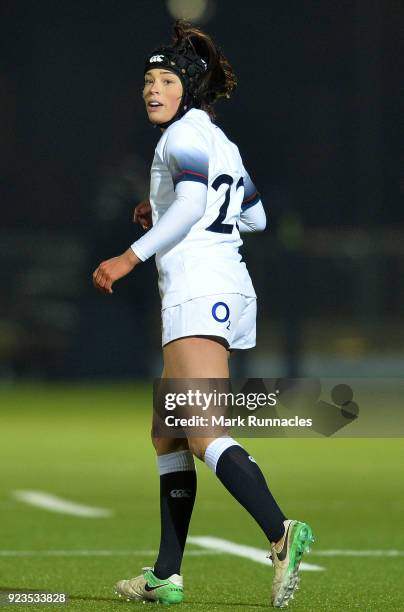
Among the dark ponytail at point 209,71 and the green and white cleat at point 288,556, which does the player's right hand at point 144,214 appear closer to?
the dark ponytail at point 209,71

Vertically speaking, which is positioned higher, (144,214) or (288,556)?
(144,214)

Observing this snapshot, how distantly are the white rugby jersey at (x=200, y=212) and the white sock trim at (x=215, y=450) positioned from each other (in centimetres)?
53

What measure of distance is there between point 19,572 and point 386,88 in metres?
21.0

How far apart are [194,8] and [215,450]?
875 inches

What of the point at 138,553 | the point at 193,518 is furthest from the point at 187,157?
the point at 193,518

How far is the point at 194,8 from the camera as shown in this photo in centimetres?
2764

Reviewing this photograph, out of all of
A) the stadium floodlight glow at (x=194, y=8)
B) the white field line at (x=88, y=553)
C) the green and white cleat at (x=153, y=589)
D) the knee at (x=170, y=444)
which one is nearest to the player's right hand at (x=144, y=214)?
the knee at (x=170, y=444)

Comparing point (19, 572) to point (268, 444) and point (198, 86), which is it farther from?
point (268, 444)

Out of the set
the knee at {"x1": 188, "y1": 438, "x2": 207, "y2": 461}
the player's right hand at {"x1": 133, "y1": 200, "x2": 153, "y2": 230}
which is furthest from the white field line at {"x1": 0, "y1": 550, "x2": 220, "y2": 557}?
the player's right hand at {"x1": 133, "y1": 200, "x2": 153, "y2": 230}

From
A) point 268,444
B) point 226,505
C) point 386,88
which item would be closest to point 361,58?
point 386,88

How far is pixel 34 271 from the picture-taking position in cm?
2506

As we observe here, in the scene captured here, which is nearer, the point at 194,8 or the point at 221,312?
the point at 221,312

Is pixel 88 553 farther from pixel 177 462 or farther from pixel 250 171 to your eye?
pixel 250 171

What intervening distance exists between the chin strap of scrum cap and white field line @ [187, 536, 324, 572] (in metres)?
2.38
